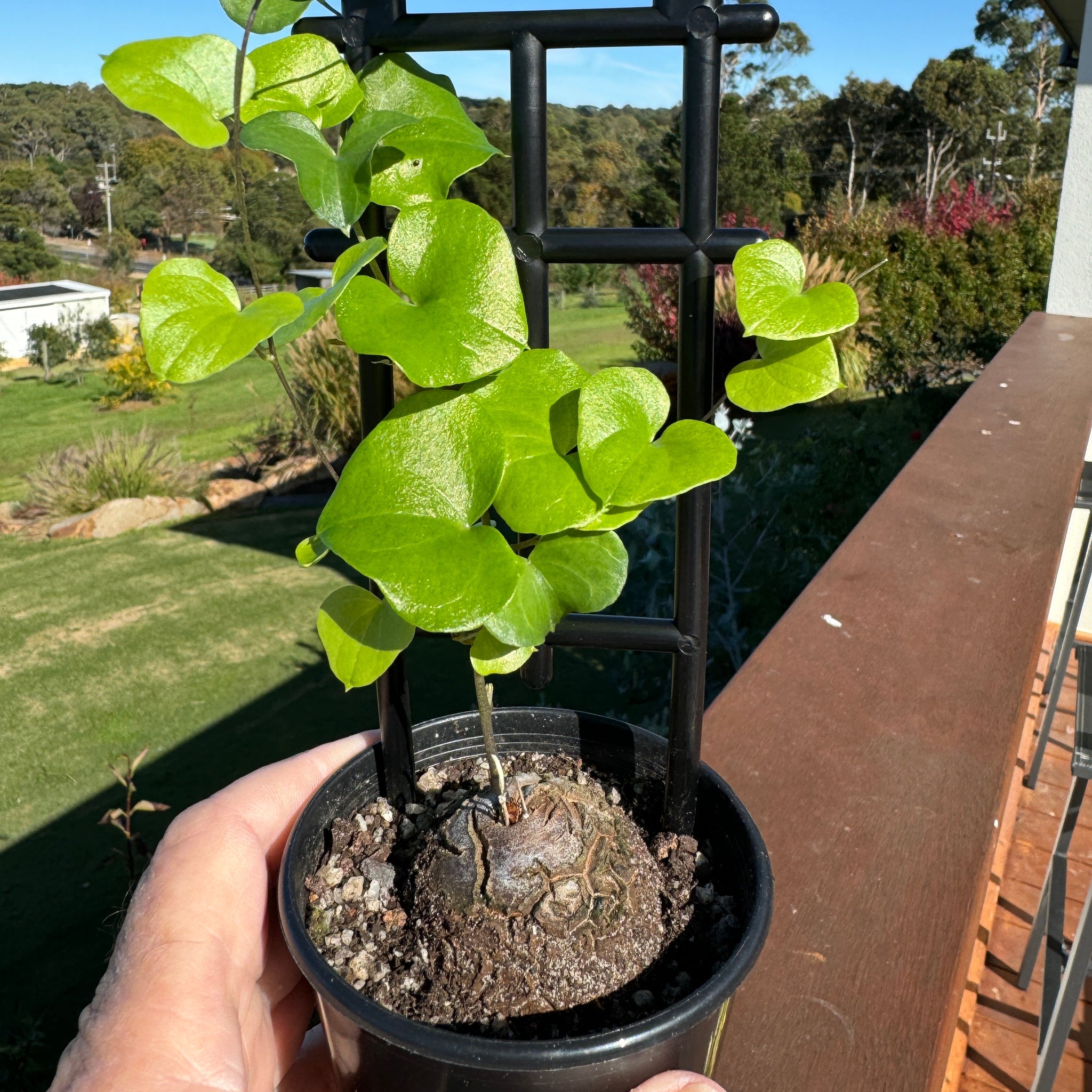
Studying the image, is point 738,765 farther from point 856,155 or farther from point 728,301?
point 856,155

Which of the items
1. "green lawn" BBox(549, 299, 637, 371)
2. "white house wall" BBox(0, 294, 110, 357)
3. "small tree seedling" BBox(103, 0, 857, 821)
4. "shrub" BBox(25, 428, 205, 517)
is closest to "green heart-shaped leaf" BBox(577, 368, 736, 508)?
"small tree seedling" BBox(103, 0, 857, 821)

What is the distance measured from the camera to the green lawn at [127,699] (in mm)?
2441

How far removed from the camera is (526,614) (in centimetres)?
45

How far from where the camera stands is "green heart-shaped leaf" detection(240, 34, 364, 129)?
0.49 m

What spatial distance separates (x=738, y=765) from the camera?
825 millimetres

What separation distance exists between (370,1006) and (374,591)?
219 mm

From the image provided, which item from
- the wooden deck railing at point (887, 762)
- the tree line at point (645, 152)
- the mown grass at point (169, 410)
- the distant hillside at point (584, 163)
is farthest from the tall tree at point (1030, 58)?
the wooden deck railing at point (887, 762)

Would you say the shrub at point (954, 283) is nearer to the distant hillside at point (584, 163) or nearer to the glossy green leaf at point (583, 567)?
the distant hillside at point (584, 163)

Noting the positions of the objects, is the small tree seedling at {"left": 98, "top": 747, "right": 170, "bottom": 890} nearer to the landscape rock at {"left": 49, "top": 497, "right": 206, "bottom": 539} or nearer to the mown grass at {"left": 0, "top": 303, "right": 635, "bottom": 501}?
the landscape rock at {"left": 49, "top": 497, "right": 206, "bottom": 539}

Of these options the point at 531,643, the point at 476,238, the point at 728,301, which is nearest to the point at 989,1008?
the point at 531,643

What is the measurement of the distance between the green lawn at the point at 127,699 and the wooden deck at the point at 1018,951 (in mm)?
1321

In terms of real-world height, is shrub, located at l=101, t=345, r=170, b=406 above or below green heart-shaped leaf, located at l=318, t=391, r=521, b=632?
below

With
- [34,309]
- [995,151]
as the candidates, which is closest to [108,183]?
[34,309]

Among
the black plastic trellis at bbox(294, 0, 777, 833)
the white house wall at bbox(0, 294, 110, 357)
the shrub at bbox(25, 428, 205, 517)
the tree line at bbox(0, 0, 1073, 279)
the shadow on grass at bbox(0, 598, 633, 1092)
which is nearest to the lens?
the black plastic trellis at bbox(294, 0, 777, 833)
